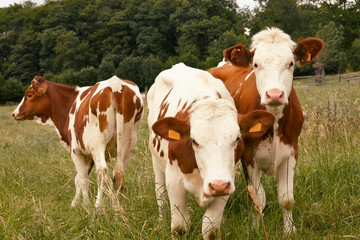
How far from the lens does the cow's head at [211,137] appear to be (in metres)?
2.47

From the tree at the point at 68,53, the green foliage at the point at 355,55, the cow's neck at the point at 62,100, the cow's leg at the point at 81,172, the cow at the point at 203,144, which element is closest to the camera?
the cow at the point at 203,144

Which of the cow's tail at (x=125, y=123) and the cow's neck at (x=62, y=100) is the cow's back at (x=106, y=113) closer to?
the cow's tail at (x=125, y=123)

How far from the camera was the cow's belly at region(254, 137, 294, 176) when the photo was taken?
137 inches

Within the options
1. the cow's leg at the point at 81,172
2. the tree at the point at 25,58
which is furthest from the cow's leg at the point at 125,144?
the tree at the point at 25,58

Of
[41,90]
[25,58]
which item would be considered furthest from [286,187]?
[25,58]

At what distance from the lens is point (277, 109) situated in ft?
10.9

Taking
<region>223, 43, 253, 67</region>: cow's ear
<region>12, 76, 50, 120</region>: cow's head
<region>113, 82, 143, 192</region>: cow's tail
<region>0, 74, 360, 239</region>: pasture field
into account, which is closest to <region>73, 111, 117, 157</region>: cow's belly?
<region>113, 82, 143, 192</region>: cow's tail

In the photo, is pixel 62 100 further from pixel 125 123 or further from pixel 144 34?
pixel 144 34

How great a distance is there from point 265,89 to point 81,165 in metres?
3.28

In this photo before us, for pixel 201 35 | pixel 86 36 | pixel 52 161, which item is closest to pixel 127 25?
pixel 86 36

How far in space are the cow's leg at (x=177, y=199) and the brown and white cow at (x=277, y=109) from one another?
78 centimetres

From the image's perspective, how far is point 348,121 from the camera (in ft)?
19.2

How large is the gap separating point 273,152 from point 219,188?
50.3 inches

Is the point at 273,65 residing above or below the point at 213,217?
above
